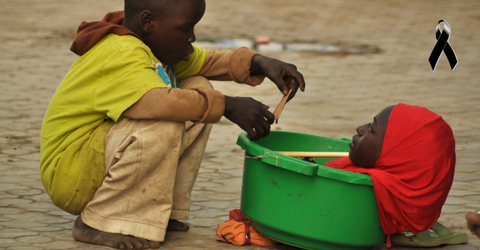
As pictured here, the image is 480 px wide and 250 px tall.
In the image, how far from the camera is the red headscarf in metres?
3.07

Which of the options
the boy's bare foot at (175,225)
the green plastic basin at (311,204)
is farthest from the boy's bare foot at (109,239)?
the green plastic basin at (311,204)

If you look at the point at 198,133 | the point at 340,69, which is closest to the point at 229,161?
the point at 198,133

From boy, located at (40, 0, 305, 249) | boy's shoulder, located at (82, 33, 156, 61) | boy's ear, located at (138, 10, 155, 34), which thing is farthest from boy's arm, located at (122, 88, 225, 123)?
boy's ear, located at (138, 10, 155, 34)

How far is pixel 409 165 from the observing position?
308 cm

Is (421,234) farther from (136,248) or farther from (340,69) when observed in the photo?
(340,69)

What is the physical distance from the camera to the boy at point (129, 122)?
10.2 ft

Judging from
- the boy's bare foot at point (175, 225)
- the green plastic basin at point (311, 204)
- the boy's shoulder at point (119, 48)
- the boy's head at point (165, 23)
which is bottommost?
the boy's bare foot at point (175, 225)

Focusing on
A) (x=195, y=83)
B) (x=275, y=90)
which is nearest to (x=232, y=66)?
(x=195, y=83)

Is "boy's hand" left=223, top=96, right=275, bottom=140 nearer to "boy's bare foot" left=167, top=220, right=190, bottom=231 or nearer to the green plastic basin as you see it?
the green plastic basin

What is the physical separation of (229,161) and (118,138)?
1.75m

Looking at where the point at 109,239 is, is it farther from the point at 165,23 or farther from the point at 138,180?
the point at 165,23

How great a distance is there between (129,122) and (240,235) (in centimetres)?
67

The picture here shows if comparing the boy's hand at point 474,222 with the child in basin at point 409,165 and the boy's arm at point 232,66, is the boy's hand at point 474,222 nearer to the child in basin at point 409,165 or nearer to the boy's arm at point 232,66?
the child in basin at point 409,165

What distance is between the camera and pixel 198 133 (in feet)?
11.3
